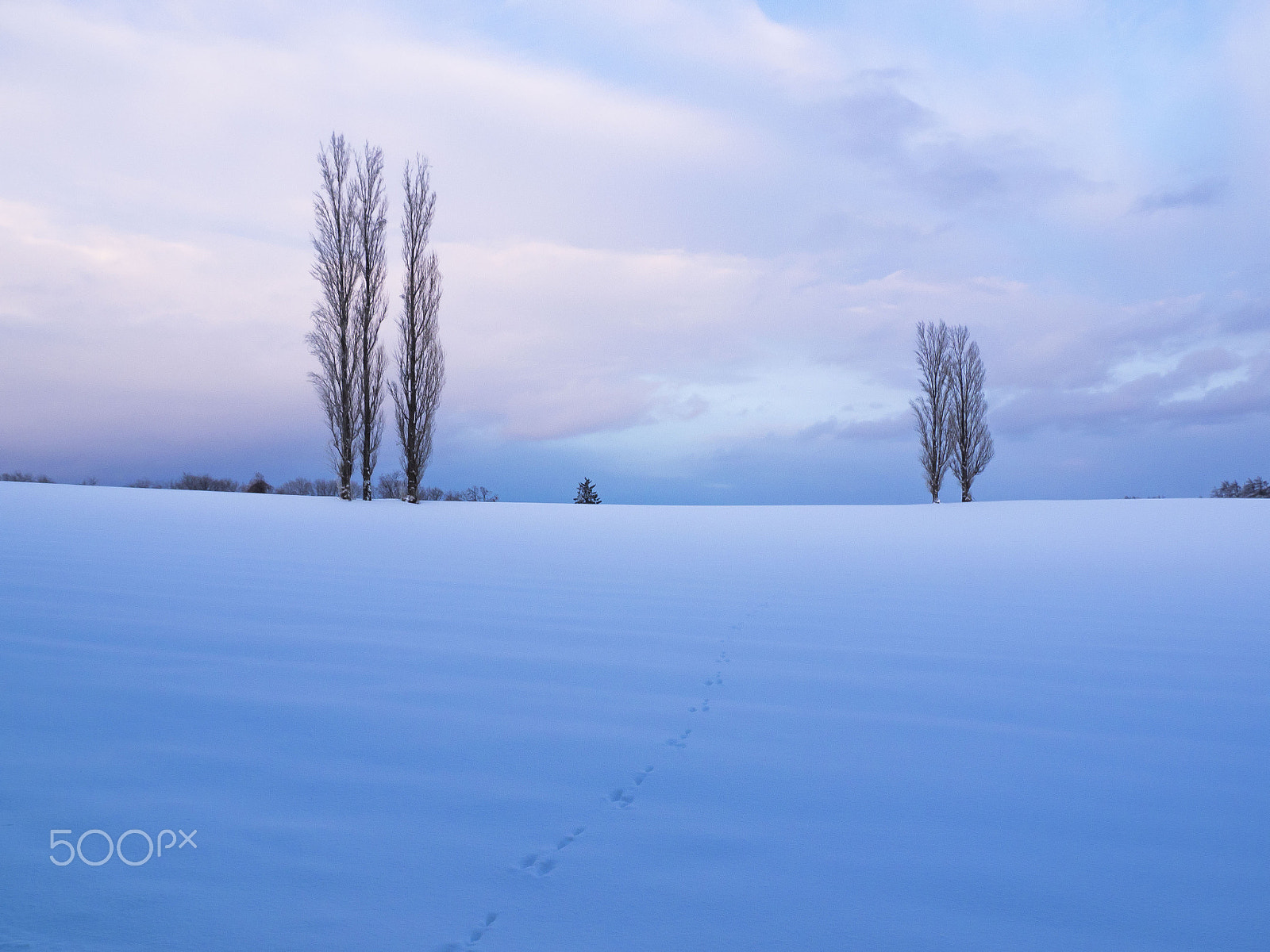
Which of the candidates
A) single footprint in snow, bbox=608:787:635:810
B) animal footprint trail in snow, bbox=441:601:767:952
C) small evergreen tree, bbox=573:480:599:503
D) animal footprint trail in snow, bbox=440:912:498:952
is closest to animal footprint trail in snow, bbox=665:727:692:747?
animal footprint trail in snow, bbox=441:601:767:952

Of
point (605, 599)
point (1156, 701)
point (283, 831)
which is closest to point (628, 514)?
point (605, 599)

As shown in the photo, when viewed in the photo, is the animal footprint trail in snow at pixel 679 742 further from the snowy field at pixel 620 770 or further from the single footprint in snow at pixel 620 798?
the single footprint in snow at pixel 620 798

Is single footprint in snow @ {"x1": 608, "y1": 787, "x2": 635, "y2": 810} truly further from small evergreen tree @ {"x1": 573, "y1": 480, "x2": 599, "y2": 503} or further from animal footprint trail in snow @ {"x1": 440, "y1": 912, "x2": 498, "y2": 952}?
small evergreen tree @ {"x1": 573, "y1": 480, "x2": 599, "y2": 503}

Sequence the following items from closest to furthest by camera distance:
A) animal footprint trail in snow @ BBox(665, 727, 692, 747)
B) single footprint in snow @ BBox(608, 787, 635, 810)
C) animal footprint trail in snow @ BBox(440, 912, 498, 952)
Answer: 1. animal footprint trail in snow @ BBox(440, 912, 498, 952)
2. single footprint in snow @ BBox(608, 787, 635, 810)
3. animal footprint trail in snow @ BBox(665, 727, 692, 747)

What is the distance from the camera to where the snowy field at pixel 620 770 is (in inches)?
55.7

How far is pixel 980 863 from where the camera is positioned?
1623mm

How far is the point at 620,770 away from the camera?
6.72ft

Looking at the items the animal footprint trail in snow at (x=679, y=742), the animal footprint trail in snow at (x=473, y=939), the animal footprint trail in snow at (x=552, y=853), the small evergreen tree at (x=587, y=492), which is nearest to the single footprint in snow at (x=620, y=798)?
the animal footprint trail in snow at (x=552, y=853)

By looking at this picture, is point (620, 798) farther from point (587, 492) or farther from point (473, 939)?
point (587, 492)

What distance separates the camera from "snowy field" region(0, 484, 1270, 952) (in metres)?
1.41

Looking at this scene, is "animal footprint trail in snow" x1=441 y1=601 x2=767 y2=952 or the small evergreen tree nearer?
"animal footprint trail in snow" x1=441 y1=601 x2=767 y2=952

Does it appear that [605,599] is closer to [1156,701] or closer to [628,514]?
[1156,701]

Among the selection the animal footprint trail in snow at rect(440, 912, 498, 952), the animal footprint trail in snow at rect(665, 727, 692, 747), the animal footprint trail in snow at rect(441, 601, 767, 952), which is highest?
the animal footprint trail in snow at rect(665, 727, 692, 747)

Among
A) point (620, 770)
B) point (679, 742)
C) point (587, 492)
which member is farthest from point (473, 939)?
point (587, 492)
